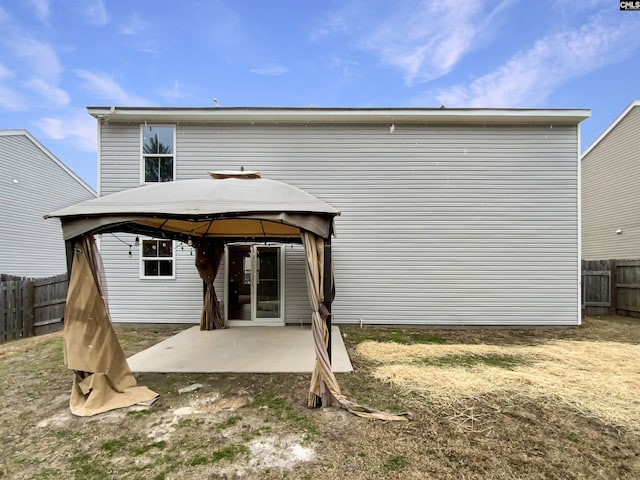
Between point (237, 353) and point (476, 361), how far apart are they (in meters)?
3.94

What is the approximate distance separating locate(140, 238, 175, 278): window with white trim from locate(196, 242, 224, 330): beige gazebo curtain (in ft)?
3.72

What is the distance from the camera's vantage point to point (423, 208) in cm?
734

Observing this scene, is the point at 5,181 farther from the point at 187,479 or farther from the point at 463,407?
the point at 463,407

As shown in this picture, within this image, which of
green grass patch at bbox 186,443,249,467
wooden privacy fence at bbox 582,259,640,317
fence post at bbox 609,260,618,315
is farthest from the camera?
fence post at bbox 609,260,618,315

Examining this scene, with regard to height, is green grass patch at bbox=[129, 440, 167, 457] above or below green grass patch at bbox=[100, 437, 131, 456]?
above

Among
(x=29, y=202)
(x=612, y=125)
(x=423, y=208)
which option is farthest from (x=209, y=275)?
(x=612, y=125)

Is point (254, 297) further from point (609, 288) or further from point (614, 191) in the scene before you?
point (614, 191)

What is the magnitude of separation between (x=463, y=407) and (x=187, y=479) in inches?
111

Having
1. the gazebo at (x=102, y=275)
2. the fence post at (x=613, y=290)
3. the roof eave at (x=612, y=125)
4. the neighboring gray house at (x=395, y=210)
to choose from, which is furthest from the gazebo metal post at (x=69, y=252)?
the roof eave at (x=612, y=125)

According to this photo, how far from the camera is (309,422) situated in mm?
3180

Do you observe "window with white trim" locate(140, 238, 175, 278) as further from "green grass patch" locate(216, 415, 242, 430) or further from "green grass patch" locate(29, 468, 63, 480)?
"green grass patch" locate(29, 468, 63, 480)

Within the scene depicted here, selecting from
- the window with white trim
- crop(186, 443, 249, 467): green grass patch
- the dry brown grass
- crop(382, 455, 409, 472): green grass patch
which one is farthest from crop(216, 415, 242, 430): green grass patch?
the window with white trim

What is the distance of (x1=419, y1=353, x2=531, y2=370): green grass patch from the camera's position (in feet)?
15.7

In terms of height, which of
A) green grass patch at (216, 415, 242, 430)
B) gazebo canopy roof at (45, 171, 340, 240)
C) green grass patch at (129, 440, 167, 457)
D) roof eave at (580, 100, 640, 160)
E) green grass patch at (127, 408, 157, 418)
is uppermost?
roof eave at (580, 100, 640, 160)
